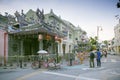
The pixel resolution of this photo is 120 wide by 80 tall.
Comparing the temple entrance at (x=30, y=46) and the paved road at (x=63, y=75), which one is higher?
the temple entrance at (x=30, y=46)

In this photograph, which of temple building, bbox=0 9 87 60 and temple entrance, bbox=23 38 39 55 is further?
temple entrance, bbox=23 38 39 55

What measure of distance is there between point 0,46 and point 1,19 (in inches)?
239

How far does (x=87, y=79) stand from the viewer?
40.5ft

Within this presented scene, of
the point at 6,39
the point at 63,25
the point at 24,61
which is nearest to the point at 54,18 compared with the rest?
the point at 63,25

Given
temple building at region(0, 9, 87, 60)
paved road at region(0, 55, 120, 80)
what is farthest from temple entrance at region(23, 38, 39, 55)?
paved road at region(0, 55, 120, 80)

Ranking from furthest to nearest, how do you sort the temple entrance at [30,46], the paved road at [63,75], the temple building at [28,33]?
the temple entrance at [30,46] → the temple building at [28,33] → the paved road at [63,75]

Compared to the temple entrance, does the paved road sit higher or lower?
lower

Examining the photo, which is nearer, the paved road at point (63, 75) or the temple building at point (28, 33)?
the paved road at point (63, 75)

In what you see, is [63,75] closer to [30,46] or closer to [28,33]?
[28,33]

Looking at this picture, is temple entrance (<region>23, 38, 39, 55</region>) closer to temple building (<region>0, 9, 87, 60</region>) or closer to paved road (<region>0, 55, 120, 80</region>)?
temple building (<region>0, 9, 87, 60</region>)

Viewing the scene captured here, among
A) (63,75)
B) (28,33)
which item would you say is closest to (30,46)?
(28,33)

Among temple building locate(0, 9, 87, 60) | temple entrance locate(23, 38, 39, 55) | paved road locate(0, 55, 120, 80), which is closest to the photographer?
paved road locate(0, 55, 120, 80)

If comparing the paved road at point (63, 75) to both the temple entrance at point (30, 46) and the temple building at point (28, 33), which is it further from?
the temple entrance at point (30, 46)

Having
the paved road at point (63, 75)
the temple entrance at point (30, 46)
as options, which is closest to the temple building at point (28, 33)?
the temple entrance at point (30, 46)
